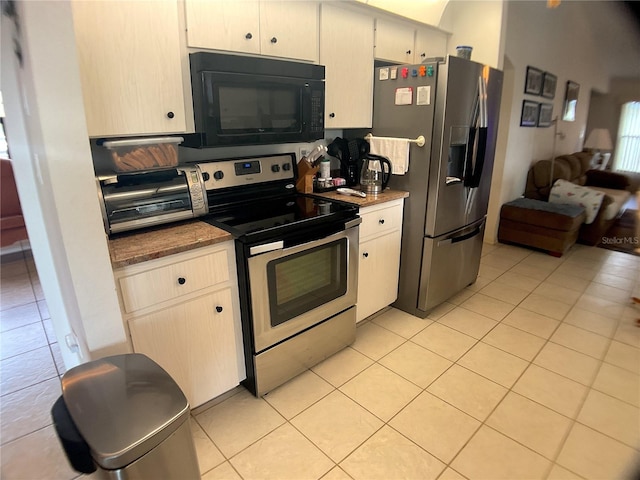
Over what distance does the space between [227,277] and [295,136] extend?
3.06 ft

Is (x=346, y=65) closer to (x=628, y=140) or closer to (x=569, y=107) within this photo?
(x=628, y=140)

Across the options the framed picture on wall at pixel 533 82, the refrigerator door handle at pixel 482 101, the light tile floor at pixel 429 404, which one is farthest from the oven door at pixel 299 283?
the framed picture on wall at pixel 533 82

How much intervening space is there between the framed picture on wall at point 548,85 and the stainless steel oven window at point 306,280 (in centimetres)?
394

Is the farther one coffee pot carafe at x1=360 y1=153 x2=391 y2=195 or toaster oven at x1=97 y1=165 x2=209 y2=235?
coffee pot carafe at x1=360 y1=153 x2=391 y2=195

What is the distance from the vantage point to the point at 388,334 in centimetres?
256

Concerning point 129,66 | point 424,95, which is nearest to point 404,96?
point 424,95

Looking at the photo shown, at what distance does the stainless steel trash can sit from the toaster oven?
24.6 inches

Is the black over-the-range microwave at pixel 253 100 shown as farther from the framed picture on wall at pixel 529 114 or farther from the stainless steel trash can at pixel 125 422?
the framed picture on wall at pixel 529 114

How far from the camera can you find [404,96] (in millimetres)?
2463

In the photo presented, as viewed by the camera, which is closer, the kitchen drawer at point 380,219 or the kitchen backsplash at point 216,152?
the kitchen backsplash at point 216,152

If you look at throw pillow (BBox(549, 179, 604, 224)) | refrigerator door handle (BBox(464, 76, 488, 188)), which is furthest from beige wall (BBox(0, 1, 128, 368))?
throw pillow (BBox(549, 179, 604, 224))

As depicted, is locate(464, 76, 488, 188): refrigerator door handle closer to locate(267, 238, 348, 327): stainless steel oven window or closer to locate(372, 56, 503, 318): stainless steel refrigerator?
locate(372, 56, 503, 318): stainless steel refrigerator

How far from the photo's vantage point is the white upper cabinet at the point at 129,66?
1.44 metres

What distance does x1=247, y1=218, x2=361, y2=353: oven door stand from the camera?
5.79 feet
